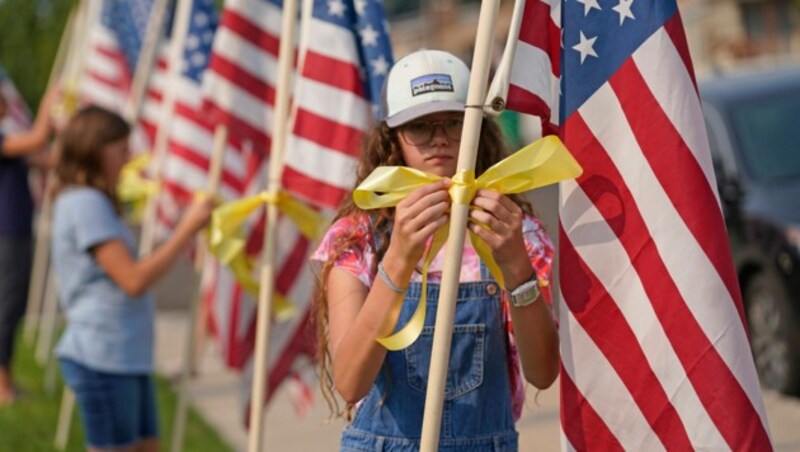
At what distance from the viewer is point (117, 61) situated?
11.5 meters

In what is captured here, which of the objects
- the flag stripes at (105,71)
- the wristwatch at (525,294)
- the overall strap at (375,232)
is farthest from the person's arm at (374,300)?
the flag stripes at (105,71)

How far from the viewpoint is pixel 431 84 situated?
3330mm

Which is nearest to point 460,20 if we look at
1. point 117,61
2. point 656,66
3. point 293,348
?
point 117,61

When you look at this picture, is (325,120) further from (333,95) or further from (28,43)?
(28,43)

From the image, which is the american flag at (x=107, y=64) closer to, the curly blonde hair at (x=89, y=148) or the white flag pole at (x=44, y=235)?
the white flag pole at (x=44, y=235)

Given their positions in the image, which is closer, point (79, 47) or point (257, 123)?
point (257, 123)

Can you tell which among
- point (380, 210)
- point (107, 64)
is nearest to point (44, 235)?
point (107, 64)

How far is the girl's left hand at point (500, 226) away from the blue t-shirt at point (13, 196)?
6.76 metres

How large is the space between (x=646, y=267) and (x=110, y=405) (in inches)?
101

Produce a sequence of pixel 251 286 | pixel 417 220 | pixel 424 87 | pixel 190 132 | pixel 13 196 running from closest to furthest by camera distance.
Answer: pixel 417 220 → pixel 424 87 → pixel 251 286 → pixel 190 132 → pixel 13 196

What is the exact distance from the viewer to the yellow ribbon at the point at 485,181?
320 centimetres

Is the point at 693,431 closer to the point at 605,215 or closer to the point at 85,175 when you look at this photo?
the point at 605,215

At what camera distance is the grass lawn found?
8.02m

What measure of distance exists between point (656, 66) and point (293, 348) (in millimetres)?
3780
